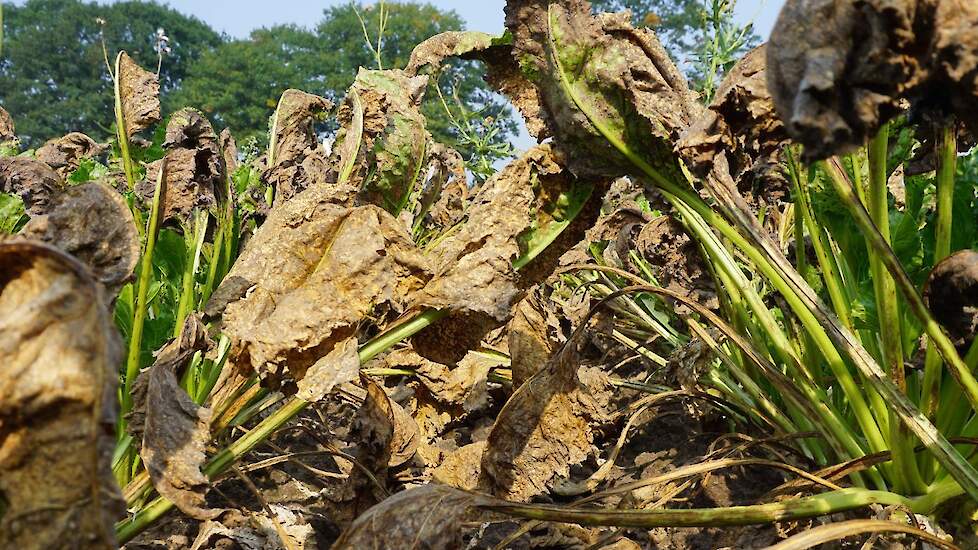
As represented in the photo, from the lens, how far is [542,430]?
Result: 1949 mm

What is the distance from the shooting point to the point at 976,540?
1.52 m

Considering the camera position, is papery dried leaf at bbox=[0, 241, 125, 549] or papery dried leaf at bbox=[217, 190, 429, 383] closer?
papery dried leaf at bbox=[0, 241, 125, 549]

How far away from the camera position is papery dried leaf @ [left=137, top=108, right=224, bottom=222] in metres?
2.49

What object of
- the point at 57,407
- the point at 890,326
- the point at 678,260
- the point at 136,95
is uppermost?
the point at 136,95

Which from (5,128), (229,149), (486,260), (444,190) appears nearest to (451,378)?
(486,260)

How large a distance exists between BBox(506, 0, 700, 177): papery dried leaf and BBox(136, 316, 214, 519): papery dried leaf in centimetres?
102

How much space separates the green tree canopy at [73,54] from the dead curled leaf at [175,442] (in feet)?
107

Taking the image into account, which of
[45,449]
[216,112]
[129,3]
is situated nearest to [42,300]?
[45,449]

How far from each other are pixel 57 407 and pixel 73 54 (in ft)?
135

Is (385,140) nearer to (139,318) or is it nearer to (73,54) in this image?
(139,318)

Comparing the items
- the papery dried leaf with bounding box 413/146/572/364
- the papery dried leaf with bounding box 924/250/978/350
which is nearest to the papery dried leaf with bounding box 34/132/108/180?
the papery dried leaf with bounding box 413/146/572/364

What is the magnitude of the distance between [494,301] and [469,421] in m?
1.41

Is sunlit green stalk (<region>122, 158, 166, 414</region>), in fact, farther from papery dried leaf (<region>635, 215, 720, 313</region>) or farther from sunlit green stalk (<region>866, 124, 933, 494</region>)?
sunlit green stalk (<region>866, 124, 933, 494</region>)

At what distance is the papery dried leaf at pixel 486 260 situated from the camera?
5.91 ft
